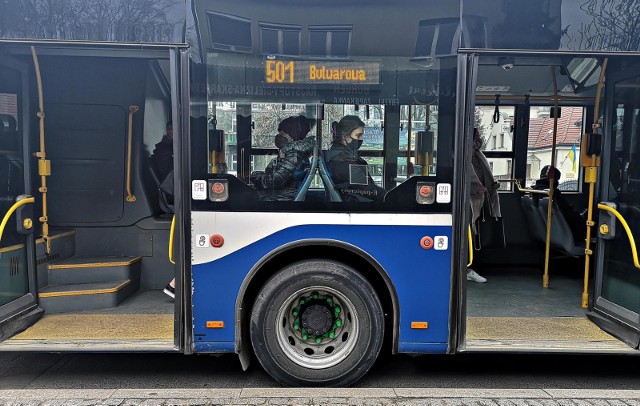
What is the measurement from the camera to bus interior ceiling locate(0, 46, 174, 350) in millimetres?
4723

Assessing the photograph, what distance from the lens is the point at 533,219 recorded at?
20.9 ft

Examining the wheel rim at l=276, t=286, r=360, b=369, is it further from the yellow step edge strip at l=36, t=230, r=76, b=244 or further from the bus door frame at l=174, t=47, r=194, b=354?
the yellow step edge strip at l=36, t=230, r=76, b=244

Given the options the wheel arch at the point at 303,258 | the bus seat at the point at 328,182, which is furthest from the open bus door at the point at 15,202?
the bus seat at the point at 328,182

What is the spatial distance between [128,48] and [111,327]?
225 centimetres

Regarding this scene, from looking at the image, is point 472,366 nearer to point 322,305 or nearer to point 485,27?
point 322,305

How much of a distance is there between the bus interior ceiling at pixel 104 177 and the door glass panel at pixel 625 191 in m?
4.19

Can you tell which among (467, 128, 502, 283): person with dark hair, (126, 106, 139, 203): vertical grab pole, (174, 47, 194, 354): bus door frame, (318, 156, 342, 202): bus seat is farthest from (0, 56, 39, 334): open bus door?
(467, 128, 502, 283): person with dark hair

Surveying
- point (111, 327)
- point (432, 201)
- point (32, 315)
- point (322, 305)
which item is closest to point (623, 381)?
point (432, 201)

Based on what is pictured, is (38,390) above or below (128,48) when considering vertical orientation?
below

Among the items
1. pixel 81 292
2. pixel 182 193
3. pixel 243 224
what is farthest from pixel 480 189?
pixel 81 292

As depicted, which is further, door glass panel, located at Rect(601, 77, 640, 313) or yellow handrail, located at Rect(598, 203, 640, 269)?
door glass panel, located at Rect(601, 77, 640, 313)

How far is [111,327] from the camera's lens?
3.76 m

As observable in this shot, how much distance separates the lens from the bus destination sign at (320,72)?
3.21 metres

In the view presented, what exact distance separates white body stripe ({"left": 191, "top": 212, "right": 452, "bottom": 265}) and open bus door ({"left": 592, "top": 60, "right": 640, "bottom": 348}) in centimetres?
218
